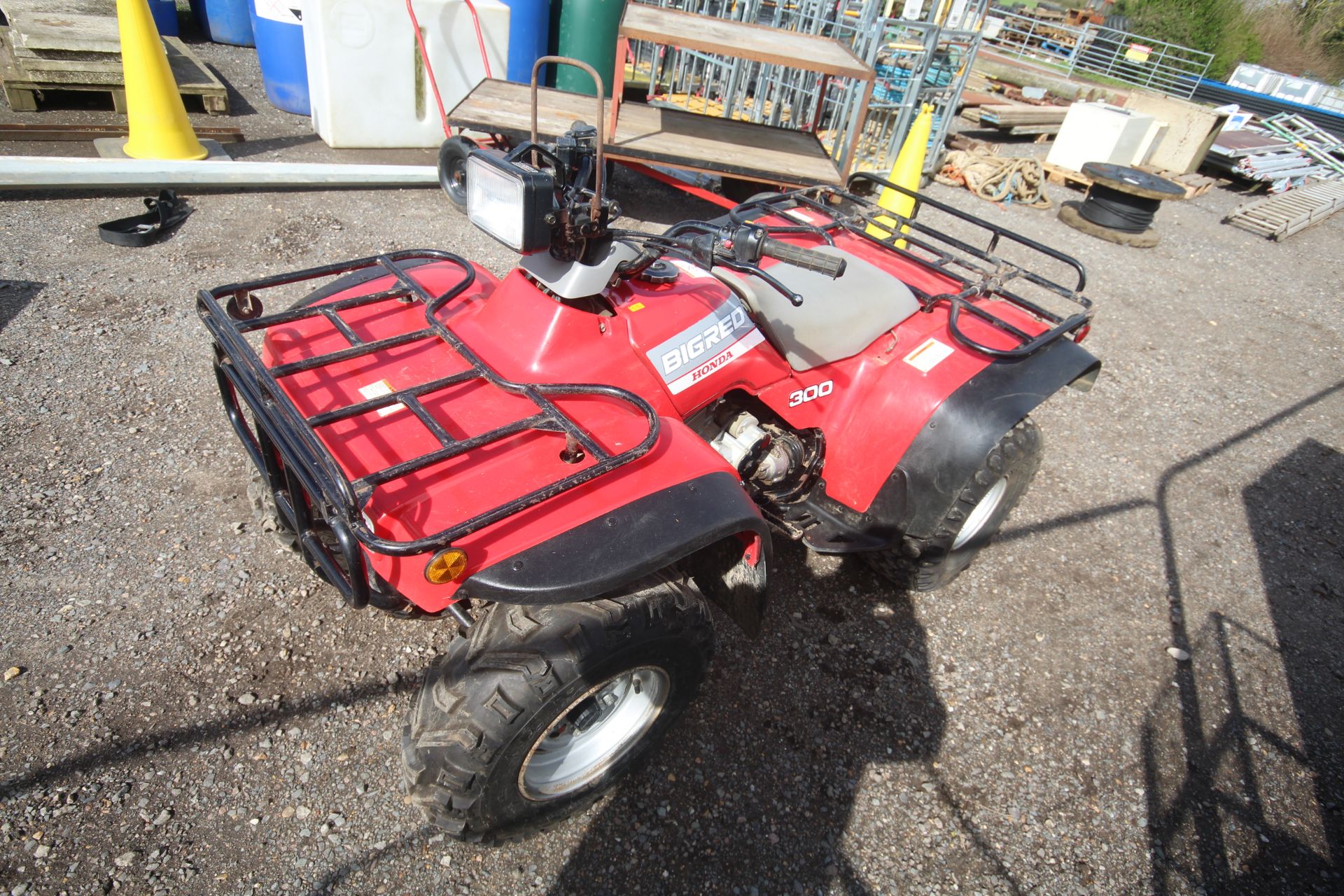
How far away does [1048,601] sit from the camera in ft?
11.2

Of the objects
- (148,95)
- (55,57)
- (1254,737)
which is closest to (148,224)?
(148,95)

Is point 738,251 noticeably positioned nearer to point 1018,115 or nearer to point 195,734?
point 195,734

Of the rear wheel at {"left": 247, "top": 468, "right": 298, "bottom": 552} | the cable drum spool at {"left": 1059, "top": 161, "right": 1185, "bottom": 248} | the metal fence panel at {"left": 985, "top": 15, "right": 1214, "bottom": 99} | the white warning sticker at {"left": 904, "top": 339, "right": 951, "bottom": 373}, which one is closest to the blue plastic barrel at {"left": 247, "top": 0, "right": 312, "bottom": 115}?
the rear wheel at {"left": 247, "top": 468, "right": 298, "bottom": 552}

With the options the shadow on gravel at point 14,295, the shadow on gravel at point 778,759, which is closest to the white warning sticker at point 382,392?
the shadow on gravel at point 778,759

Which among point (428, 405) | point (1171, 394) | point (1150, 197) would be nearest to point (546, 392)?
point (428, 405)

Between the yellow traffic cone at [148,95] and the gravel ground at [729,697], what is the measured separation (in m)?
1.73

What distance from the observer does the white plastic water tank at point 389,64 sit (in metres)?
6.30

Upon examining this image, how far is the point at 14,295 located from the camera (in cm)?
422

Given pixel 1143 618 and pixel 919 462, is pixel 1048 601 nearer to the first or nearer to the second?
pixel 1143 618

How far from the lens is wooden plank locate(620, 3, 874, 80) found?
16.9 ft

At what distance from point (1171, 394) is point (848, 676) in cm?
413

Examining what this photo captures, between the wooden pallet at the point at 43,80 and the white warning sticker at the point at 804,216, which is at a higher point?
the white warning sticker at the point at 804,216

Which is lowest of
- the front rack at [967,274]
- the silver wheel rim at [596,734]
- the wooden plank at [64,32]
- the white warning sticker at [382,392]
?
the silver wheel rim at [596,734]

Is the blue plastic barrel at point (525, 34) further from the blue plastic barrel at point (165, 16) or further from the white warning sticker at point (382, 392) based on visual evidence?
the white warning sticker at point (382, 392)
